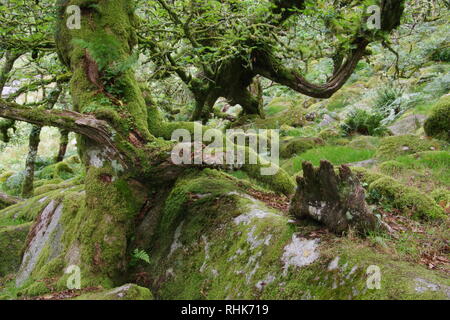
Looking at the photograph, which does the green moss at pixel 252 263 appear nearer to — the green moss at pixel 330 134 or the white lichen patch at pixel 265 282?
the white lichen patch at pixel 265 282

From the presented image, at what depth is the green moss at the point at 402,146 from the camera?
27.4ft

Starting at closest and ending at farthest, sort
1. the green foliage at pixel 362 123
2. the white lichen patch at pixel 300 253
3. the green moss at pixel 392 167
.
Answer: the white lichen patch at pixel 300 253 < the green moss at pixel 392 167 < the green foliage at pixel 362 123

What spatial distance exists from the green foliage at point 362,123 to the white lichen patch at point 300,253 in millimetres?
8692

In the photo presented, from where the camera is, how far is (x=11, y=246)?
7387mm

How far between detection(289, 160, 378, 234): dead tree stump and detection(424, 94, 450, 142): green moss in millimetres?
6287

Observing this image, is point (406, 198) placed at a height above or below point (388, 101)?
below

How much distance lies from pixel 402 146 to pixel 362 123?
3.05 m

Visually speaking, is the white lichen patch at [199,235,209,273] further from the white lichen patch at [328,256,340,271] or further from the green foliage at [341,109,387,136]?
the green foliage at [341,109,387,136]

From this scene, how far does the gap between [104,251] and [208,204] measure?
149 cm

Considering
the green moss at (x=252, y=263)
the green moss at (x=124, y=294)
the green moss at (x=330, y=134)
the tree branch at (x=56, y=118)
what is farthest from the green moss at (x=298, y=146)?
the green moss at (x=124, y=294)

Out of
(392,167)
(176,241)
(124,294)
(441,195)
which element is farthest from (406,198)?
(124,294)

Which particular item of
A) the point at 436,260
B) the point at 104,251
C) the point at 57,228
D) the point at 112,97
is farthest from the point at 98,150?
the point at 436,260

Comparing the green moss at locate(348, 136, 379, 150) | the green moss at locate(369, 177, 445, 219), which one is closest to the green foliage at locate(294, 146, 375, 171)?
the green moss at locate(348, 136, 379, 150)

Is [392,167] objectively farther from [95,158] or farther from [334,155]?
[95,158]
